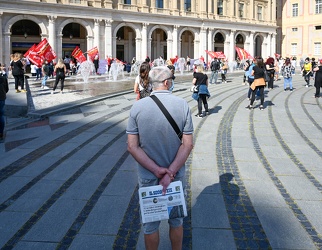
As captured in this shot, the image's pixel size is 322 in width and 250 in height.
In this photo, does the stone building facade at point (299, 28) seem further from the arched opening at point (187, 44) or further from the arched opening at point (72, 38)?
the arched opening at point (72, 38)

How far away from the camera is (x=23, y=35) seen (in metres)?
38.4

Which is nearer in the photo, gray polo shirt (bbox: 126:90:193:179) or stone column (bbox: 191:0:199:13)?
gray polo shirt (bbox: 126:90:193:179)

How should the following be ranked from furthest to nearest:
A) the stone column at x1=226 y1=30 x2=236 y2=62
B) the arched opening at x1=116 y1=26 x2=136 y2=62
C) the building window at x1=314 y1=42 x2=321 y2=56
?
the building window at x1=314 y1=42 x2=321 y2=56, the stone column at x1=226 y1=30 x2=236 y2=62, the arched opening at x1=116 y1=26 x2=136 y2=62

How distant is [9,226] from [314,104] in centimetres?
1329

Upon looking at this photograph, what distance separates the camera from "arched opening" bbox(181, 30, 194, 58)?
51.2 meters

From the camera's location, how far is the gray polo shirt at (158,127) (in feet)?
10.8

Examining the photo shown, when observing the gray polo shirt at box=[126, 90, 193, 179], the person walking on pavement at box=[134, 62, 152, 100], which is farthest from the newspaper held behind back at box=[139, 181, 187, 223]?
the person walking on pavement at box=[134, 62, 152, 100]

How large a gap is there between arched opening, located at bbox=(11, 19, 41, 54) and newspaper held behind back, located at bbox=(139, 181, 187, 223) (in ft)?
126

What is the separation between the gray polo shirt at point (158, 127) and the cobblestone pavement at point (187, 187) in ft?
3.79

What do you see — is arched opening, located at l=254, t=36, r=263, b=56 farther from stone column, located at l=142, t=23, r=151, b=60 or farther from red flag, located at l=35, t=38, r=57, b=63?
red flag, located at l=35, t=38, r=57, b=63

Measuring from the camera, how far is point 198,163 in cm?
695

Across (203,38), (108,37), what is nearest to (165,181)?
(108,37)

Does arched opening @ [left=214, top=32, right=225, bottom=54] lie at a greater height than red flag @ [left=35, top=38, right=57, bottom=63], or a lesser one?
greater

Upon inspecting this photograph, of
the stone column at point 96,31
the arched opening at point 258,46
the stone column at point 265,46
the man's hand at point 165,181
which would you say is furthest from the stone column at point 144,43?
the man's hand at point 165,181
